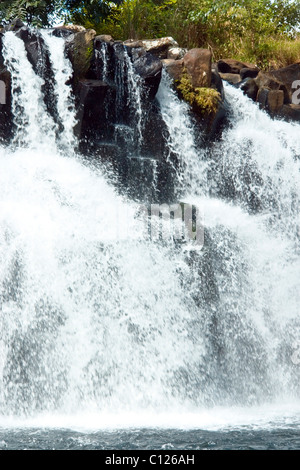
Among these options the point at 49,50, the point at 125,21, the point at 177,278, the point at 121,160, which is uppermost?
the point at 125,21

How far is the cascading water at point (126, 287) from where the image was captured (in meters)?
5.42

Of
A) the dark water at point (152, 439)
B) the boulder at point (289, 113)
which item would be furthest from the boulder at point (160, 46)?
the dark water at point (152, 439)

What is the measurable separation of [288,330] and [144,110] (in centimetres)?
360

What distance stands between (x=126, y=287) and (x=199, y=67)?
4041 mm

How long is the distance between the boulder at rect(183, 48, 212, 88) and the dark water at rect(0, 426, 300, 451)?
17.6 ft

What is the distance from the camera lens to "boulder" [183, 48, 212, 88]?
847cm

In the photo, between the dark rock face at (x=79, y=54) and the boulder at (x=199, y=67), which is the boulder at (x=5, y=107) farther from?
the boulder at (x=199, y=67)

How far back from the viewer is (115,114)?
26.2 ft

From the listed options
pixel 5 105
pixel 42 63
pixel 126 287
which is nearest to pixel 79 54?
pixel 42 63

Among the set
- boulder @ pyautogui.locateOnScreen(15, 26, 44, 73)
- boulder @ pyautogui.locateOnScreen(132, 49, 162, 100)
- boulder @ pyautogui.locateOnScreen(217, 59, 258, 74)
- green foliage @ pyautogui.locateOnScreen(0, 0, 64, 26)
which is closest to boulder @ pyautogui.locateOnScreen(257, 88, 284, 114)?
boulder @ pyautogui.locateOnScreen(217, 59, 258, 74)

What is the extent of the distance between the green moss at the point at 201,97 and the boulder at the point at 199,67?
140 mm

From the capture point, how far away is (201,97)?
27.3ft
